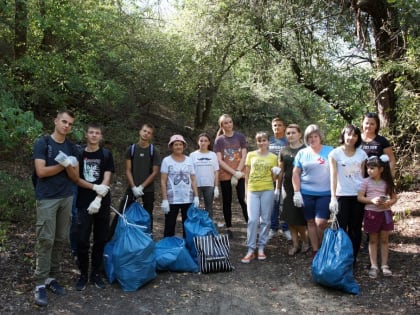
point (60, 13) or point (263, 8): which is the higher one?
point (263, 8)

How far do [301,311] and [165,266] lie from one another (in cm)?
155

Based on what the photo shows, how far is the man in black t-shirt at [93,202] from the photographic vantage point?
404 cm

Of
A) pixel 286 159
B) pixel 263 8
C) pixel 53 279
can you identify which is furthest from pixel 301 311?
pixel 263 8

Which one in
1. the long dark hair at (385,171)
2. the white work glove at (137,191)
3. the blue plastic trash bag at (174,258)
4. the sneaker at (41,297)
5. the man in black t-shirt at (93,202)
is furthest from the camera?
the white work glove at (137,191)

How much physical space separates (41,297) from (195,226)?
174cm

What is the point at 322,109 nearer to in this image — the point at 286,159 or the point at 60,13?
the point at 286,159

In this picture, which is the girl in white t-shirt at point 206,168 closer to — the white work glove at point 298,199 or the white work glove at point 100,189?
the white work glove at point 298,199

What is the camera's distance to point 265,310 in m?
3.80

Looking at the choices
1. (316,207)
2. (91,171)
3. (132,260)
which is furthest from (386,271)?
(91,171)

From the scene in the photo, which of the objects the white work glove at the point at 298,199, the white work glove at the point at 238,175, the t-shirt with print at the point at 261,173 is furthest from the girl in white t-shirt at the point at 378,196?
the white work glove at the point at 238,175

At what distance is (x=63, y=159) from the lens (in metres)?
3.75

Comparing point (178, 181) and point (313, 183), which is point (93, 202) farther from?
point (313, 183)

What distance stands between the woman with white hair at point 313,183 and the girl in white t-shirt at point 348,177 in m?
0.19

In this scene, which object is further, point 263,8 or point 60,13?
point 263,8
